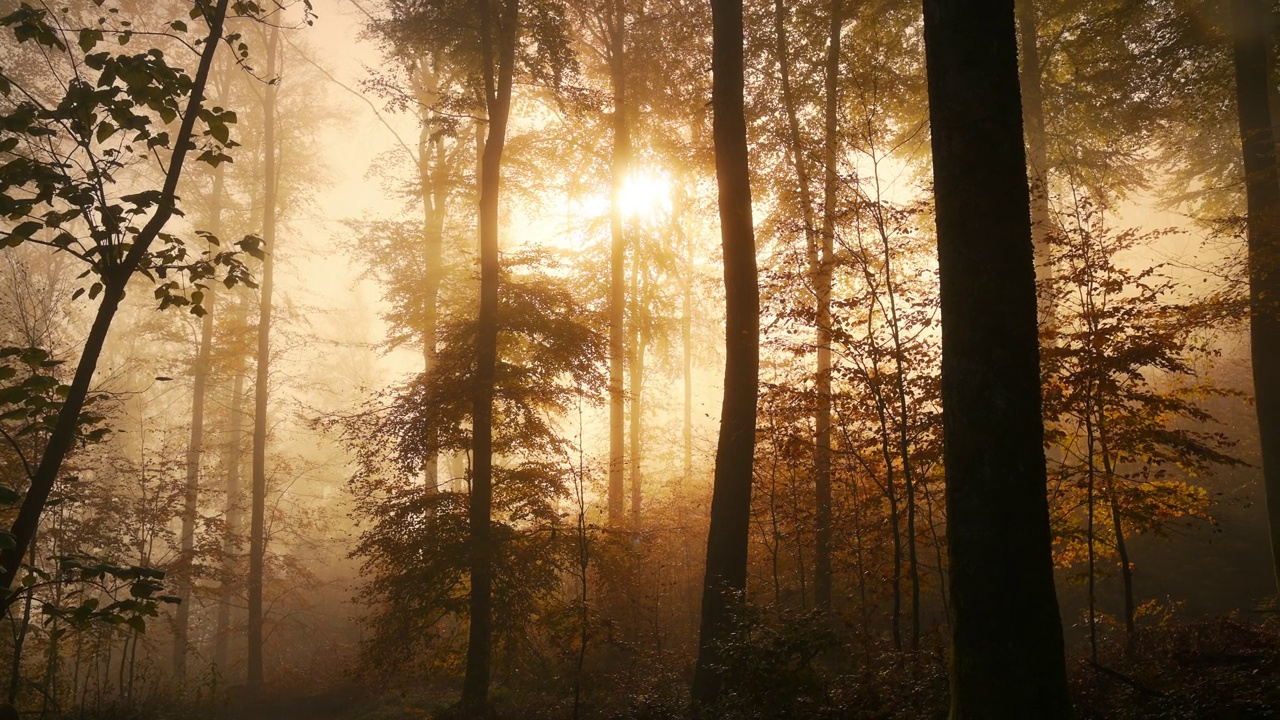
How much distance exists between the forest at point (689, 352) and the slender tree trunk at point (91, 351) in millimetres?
24

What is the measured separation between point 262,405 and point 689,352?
13.2 meters

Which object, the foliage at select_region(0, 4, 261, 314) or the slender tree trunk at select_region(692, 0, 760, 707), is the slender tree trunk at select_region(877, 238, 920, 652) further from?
the foliage at select_region(0, 4, 261, 314)

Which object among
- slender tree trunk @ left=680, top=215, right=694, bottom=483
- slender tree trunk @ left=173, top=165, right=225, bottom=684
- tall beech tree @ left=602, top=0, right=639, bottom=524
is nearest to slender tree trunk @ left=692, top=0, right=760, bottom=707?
tall beech tree @ left=602, top=0, right=639, bottom=524

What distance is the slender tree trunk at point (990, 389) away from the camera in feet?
12.6

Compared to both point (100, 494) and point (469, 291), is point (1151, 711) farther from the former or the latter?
point (100, 494)

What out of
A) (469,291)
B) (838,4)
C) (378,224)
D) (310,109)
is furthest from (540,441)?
(310,109)

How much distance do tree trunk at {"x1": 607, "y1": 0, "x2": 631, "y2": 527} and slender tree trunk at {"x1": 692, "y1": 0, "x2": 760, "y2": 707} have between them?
Result: 22.2 ft

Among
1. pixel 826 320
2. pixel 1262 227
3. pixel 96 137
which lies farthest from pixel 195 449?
pixel 1262 227

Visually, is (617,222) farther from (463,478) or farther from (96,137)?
(96,137)

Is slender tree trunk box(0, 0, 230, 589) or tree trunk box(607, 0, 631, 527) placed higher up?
tree trunk box(607, 0, 631, 527)

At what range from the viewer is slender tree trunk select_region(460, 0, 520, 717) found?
10531 mm

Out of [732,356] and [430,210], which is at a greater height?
[430,210]

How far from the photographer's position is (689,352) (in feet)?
76.9

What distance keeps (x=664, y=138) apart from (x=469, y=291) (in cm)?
666
